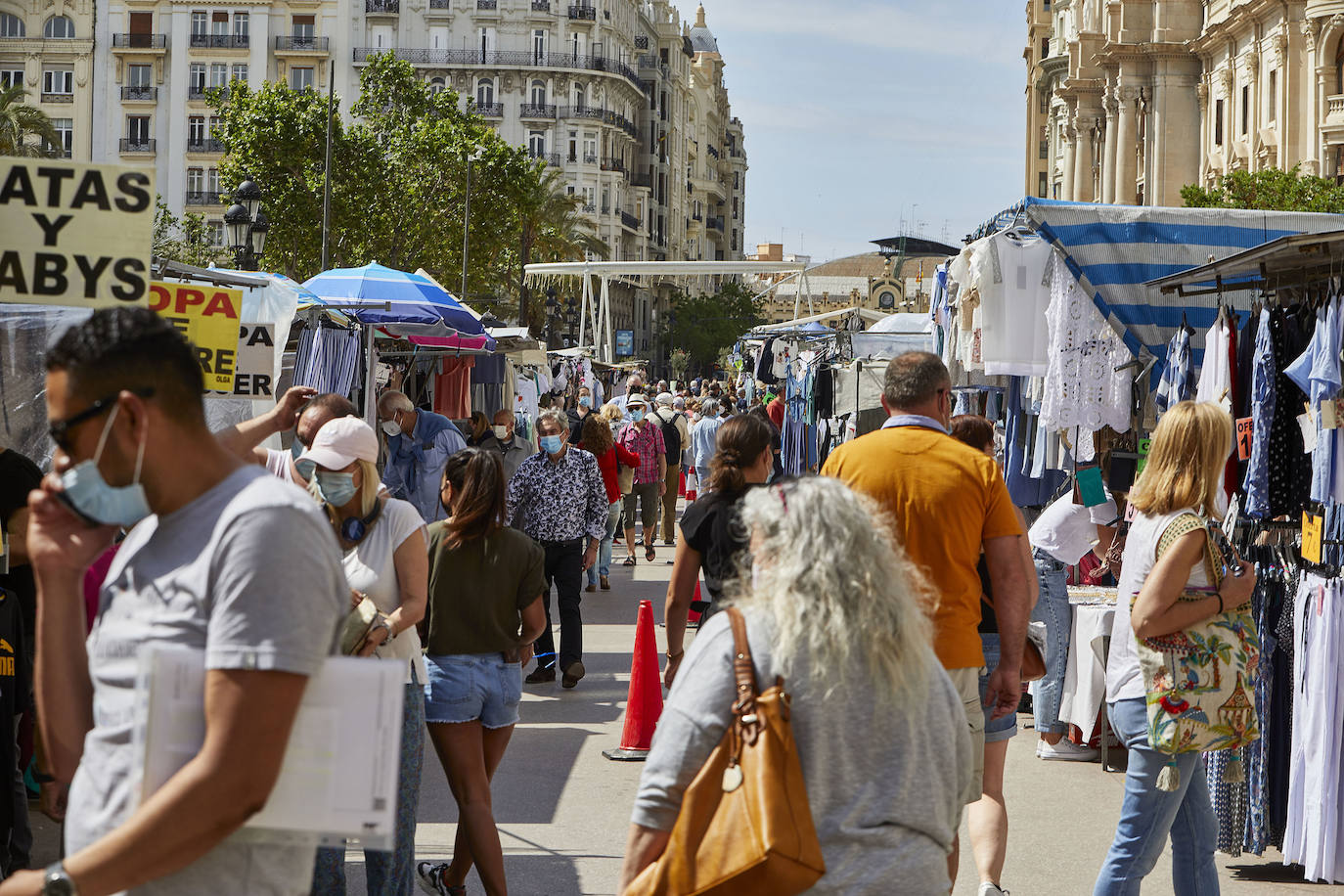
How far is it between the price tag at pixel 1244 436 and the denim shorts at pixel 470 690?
3320 mm

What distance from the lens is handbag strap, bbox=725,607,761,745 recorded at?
2.84 meters

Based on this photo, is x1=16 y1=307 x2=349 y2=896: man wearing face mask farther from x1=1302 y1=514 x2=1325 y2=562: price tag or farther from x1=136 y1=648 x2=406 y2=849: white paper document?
x1=1302 y1=514 x2=1325 y2=562: price tag

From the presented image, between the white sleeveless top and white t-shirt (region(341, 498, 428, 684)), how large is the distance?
2.29 metres

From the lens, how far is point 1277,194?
40594 millimetres

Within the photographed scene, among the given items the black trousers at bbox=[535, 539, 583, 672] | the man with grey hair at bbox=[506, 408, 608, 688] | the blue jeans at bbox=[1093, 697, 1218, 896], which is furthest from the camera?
the man with grey hair at bbox=[506, 408, 608, 688]

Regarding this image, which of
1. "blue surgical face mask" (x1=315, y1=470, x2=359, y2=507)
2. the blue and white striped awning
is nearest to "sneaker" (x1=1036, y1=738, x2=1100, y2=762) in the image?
the blue and white striped awning

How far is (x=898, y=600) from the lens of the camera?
2.92 metres

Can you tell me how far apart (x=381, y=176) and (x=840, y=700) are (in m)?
34.5

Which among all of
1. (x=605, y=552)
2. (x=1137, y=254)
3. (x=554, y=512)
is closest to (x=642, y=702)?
(x=554, y=512)

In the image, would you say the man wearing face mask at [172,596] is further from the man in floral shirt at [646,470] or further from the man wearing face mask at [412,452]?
the man in floral shirt at [646,470]

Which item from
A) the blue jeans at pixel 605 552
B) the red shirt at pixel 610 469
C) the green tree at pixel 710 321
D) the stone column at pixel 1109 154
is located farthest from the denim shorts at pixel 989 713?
the green tree at pixel 710 321

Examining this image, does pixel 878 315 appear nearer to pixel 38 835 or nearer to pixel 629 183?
pixel 38 835

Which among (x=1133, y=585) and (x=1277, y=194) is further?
(x=1277, y=194)

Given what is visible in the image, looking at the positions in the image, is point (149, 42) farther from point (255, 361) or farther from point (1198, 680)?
point (1198, 680)
